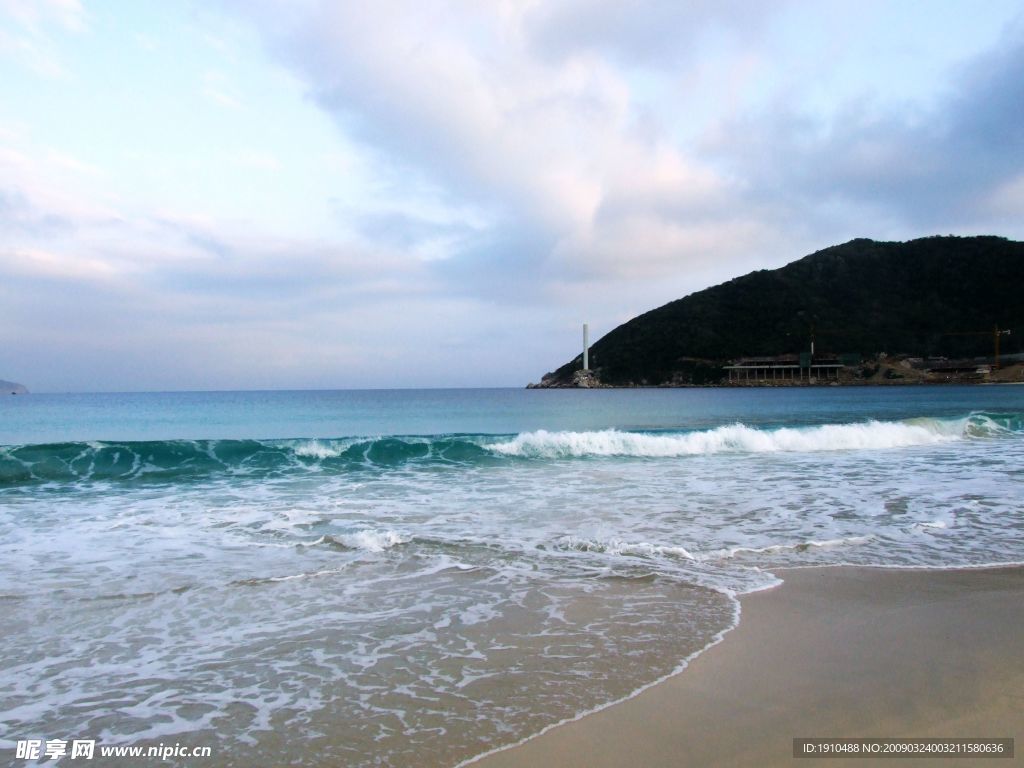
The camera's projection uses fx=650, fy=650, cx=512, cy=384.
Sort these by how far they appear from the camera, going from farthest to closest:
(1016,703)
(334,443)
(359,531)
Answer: (334,443), (359,531), (1016,703)

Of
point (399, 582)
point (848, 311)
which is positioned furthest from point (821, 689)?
point (848, 311)

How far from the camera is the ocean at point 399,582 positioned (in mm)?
3789

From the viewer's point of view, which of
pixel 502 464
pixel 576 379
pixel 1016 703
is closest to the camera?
pixel 1016 703

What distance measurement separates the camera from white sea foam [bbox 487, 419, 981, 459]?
70.2 feet

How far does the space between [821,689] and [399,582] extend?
4013mm

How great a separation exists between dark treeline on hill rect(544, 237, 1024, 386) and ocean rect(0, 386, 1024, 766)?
9394 cm

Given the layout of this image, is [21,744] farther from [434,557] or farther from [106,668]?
[434,557]

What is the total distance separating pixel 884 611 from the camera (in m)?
5.50

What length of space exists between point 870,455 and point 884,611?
52.5 ft

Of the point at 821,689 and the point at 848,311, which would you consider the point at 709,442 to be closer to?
the point at 821,689

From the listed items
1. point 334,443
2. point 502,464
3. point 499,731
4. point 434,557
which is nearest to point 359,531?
point 434,557

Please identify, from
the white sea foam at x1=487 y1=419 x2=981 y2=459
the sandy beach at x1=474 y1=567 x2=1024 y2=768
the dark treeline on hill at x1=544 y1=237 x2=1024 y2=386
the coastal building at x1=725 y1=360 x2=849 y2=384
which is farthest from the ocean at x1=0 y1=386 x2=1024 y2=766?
the dark treeline on hill at x1=544 y1=237 x2=1024 y2=386

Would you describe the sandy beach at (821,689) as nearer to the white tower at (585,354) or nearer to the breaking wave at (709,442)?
the breaking wave at (709,442)

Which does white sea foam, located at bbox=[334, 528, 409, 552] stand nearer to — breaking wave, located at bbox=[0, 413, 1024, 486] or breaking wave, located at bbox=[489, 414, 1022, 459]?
Result: breaking wave, located at bbox=[0, 413, 1024, 486]
